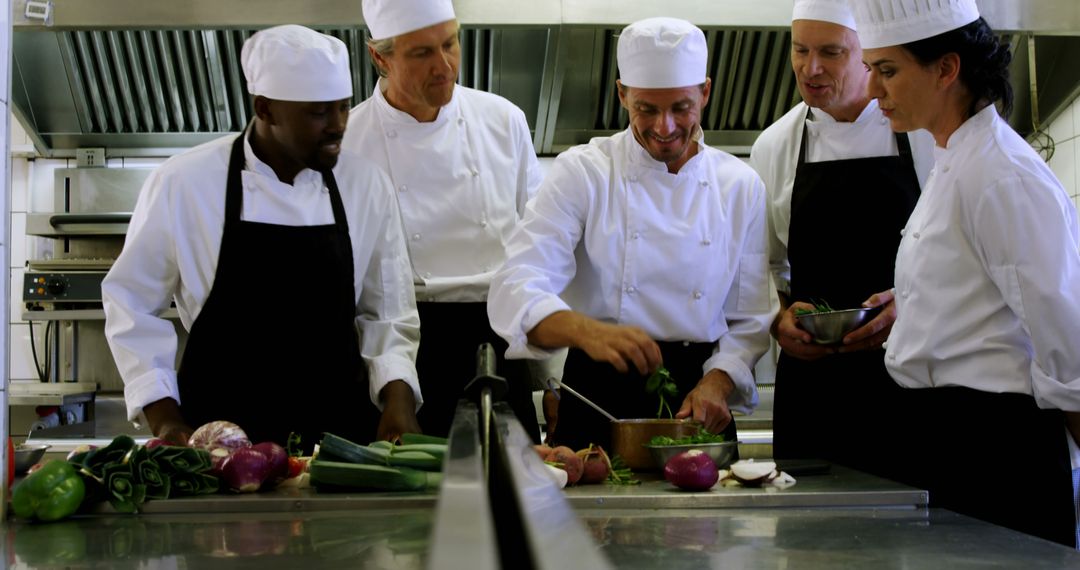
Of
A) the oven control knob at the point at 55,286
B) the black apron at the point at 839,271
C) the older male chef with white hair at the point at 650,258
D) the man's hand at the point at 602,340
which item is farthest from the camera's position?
the oven control knob at the point at 55,286

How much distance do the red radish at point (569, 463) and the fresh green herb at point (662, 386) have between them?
1.31ft

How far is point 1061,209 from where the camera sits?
6.41 ft

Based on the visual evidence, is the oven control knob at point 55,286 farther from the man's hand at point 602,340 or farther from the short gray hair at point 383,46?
the man's hand at point 602,340

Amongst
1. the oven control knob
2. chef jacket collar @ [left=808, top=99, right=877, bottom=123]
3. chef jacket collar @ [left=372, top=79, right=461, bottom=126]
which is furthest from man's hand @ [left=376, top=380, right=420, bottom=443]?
the oven control knob

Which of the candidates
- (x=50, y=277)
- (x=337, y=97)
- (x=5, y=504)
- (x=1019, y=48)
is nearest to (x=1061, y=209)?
(x=337, y=97)

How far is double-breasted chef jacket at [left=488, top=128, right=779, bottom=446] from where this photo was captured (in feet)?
8.19

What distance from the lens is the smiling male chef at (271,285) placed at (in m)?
2.40

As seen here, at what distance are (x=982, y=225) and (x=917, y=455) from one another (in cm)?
44

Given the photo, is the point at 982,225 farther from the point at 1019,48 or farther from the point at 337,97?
the point at 1019,48

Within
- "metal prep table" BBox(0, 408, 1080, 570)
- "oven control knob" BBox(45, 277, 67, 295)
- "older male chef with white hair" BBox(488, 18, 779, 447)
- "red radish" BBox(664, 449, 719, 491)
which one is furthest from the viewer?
"oven control knob" BBox(45, 277, 67, 295)

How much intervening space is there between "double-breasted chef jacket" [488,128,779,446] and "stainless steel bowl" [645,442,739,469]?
396 mm

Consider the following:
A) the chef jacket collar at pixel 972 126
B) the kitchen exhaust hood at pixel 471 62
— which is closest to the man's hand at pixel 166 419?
the chef jacket collar at pixel 972 126

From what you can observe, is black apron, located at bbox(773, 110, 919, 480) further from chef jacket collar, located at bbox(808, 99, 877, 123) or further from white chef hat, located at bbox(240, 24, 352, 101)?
white chef hat, located at bbox(240, 24, 352, 101)

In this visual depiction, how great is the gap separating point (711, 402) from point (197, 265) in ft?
3.81
